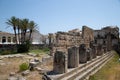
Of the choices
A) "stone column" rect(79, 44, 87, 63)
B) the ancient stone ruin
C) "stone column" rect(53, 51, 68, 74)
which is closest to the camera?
"stone column" rect(53, 51, 68, 74)

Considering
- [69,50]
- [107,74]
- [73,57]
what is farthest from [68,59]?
[107,74]

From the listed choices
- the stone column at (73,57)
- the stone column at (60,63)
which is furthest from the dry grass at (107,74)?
the stone column at (60,63)

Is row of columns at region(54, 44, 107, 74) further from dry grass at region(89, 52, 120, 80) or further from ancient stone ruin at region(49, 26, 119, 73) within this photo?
dry grass at region(89, 52, 120, 80)

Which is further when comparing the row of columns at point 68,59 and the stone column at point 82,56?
the stone column at point 82,56

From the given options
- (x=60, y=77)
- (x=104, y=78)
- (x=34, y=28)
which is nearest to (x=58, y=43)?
(x=104, y=78)

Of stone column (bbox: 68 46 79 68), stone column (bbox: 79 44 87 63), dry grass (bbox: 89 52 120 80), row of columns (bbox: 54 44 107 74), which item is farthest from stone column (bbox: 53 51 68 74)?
stone column (bbox: 79 44 87 63)

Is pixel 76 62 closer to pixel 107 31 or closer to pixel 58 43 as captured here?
pixel 58 43

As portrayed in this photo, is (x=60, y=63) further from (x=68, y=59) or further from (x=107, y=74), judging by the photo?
(x=107, y=74)

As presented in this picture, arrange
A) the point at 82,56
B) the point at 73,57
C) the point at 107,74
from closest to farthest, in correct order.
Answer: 1. the point at 73,57
2. the point at 107,74
3. the point at 82,56

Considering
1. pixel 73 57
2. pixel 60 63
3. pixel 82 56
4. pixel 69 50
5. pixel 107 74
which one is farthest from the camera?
pixel 82 56

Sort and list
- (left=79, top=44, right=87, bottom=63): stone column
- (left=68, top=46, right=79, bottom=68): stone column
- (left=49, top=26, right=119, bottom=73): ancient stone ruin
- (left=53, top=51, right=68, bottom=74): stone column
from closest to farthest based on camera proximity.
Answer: (left=53, top=51, right=68, bottom=74): stone column → (left=49, top=26, right=119, bottom=73): ancient stone ruin → (left=68, top=46, right=79, bottom=68): stone column → (left=79, top=44, right=87, bottom=63): stone column

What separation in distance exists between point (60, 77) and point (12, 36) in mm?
48330

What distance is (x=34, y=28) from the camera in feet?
130

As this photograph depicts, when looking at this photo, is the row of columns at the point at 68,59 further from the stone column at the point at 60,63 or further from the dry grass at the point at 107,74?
the dry grass at the point at 107,74
